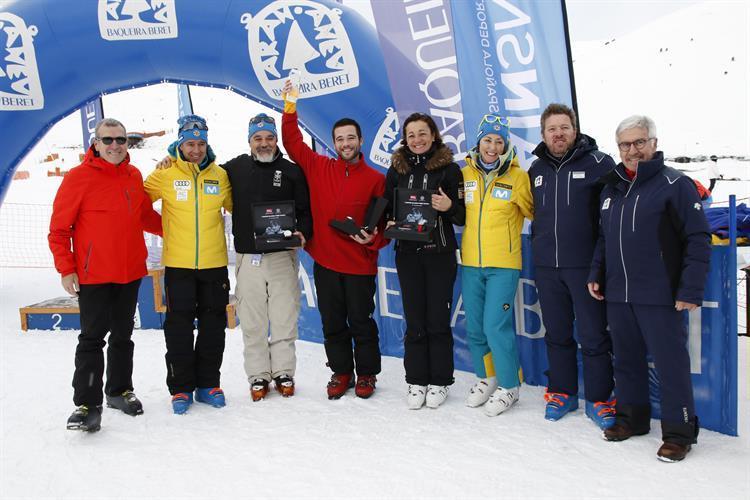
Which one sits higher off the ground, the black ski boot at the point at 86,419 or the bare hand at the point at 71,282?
the bare hand at the point at 71,282

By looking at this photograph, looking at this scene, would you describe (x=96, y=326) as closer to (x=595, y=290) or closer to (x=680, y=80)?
(x=595, y=290)

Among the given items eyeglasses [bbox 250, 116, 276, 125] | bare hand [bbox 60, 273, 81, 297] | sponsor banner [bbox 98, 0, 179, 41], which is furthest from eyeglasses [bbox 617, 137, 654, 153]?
sponsor banner [bbox 98, 0, 179, 41]

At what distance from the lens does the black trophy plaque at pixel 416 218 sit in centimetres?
328

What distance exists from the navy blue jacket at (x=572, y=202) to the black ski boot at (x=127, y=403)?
2.65 metres

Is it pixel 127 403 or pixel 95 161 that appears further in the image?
pixel 127 403

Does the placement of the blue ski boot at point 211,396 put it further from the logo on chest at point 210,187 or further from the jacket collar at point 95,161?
the jacket collar at point 95,161

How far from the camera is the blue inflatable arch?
444 centimetres

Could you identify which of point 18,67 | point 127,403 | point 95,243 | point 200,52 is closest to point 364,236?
point 95,243

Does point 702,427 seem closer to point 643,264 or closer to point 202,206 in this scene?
point 643,264

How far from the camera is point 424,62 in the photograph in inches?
162

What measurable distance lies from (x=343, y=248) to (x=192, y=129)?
1.18 meters

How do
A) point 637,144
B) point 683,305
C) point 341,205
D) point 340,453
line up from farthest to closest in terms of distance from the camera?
point 341,205
point 340,453
point 637,144
point 683,305

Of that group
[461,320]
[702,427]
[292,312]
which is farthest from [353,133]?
[702,427]

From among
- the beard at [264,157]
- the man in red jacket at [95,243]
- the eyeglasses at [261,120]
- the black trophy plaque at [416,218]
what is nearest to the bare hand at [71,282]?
the man in red jacket at [95,243]
